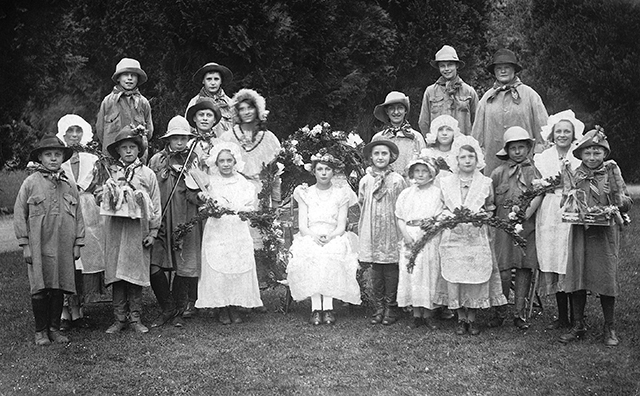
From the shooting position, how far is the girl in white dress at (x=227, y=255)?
307 inches

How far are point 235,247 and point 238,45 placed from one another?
4734 mm

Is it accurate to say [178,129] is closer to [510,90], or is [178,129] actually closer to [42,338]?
[42,338]

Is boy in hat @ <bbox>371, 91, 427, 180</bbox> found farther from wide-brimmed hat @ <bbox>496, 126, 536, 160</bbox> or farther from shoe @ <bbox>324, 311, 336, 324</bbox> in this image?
shoe @ <bbox>324, 311, 336, 324</bbox>

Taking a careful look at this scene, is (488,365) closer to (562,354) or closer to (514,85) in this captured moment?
(562,354)

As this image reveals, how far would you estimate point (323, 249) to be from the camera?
26.1 feet

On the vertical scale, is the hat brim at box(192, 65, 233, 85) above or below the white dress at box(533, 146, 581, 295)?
above

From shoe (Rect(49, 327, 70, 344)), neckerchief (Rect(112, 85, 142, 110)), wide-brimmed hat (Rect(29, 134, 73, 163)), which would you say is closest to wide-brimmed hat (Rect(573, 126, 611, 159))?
wide-brimmed hat (Rect(29, 134, 73, 163))

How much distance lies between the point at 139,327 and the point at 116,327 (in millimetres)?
227

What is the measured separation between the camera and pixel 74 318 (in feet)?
25.8

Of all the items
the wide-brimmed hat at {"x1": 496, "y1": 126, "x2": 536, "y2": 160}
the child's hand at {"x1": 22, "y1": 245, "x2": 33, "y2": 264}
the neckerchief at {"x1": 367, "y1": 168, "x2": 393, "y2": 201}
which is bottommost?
the child's hand at {"x1": 22, "y1": 245, "x2": 33, "y2": 264}

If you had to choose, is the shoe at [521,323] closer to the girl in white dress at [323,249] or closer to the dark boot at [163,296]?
the girl in white dress at [323,249]

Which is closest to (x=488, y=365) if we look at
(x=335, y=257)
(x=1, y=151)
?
(x=335, y=257)

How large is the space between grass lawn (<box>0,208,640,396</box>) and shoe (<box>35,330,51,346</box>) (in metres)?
0.08

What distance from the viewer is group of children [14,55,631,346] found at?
7.07 metres
